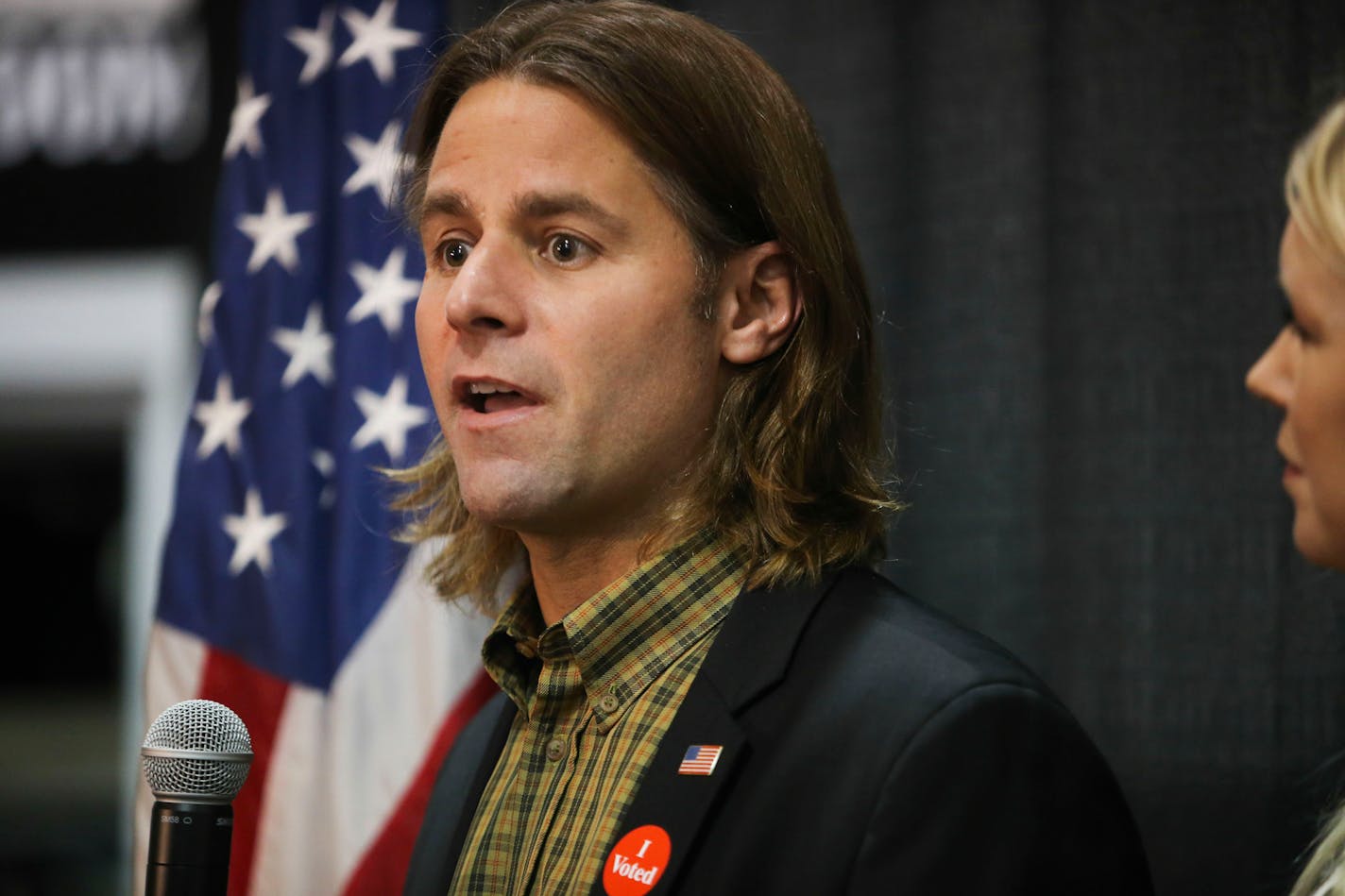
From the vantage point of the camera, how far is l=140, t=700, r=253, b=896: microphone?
4.23ft

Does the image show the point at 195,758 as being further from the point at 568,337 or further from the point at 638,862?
the point at 568,337

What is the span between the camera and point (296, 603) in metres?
2.73

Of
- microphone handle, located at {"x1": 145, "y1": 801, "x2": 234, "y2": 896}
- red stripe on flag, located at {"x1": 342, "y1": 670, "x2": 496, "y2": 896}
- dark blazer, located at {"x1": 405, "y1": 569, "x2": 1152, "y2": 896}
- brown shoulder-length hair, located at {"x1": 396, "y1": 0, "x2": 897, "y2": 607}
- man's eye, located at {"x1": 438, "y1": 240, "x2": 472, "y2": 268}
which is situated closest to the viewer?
microphone handle, located at {"x1": 145, "y1": 801, "x2": 234, "y2": 896}

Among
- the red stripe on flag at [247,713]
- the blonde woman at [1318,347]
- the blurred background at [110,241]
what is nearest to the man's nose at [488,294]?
the blonde woman at [1318,347]

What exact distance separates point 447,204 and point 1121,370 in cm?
113

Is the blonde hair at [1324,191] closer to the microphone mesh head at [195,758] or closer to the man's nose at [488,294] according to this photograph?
the man's nose at [488,294]

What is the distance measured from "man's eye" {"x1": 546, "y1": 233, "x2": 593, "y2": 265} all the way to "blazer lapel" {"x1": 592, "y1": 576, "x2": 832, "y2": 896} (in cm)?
42

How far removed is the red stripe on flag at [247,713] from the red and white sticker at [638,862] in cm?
138

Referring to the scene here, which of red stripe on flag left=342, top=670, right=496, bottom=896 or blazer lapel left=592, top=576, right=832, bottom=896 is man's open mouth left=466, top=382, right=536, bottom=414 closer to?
blazer lapel left=592, top=576, right=832, bottom=896

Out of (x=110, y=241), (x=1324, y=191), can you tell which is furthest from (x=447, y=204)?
(x=110, y=241)

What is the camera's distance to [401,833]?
259 cm

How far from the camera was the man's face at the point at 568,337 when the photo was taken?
1674 millimetres

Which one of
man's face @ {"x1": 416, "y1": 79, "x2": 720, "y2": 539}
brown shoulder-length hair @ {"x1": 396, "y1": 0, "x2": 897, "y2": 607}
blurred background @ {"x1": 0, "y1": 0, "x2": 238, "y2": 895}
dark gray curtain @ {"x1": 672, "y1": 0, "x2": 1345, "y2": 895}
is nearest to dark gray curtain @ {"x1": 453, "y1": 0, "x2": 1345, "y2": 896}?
dark gray curtain @ {"x1": 672, "y1": 0, "x2": 1345, "y2": 895}

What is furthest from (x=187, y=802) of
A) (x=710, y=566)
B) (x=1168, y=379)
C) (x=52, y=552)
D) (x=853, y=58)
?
(x=52, y=552)
